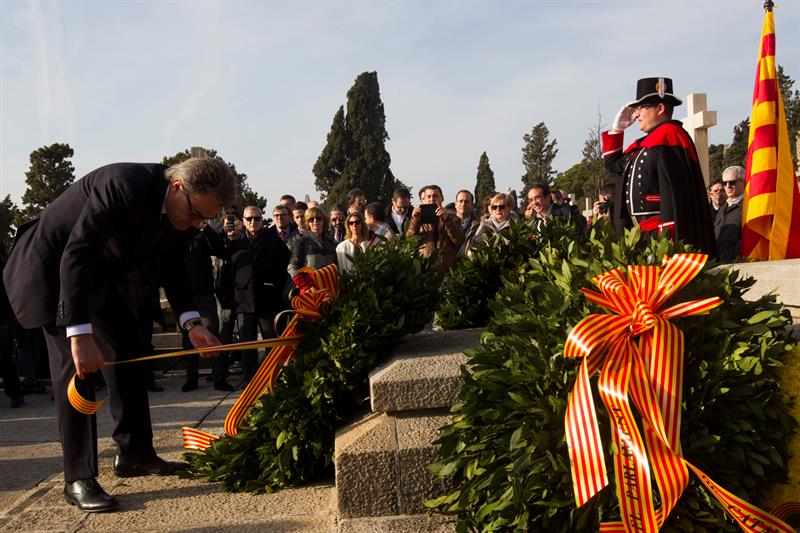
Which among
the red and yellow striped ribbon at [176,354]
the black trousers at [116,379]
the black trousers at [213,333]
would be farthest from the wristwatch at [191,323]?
the black trousers at [213,333]

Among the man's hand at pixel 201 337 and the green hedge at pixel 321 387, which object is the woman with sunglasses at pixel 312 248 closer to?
the man's hand at pixel 201 337

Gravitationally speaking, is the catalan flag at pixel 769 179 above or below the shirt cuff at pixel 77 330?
above

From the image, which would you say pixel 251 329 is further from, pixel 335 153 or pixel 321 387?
pixel 335 153

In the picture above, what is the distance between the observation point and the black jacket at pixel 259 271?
8086mm

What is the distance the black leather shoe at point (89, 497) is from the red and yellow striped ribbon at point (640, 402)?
95.1 inches

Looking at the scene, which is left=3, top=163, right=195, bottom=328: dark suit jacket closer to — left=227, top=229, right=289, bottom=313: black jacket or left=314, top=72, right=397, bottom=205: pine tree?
left=227, top=229, right=289, bottom=313: black jacket

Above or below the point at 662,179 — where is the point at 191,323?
below

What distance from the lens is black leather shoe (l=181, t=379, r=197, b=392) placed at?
8.32 meters

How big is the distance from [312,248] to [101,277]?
4.27m

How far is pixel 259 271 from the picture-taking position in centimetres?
812

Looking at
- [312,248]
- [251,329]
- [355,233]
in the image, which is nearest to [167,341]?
[251,329]

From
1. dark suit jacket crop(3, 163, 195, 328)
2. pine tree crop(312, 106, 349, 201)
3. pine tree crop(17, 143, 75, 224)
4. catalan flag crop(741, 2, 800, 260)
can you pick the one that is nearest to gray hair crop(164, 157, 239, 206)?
dark suit jacket crop(3, 163, 195, 328)

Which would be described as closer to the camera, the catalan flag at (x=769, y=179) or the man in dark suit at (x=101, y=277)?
the man in dark suit at (x=101, y=277)

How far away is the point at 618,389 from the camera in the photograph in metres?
2.27
